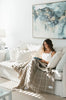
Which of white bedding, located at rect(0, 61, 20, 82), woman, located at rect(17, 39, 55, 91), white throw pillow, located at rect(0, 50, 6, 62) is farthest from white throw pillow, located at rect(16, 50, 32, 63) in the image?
white throw pillow, located at rect(0, 50, 6, 62)

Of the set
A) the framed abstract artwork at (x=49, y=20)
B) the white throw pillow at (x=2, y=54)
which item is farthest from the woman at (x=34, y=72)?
the white throw pillow at (x=2, y=54)

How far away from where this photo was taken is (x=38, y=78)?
3.63 metres

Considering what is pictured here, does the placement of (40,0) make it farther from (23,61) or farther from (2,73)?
(2,73)

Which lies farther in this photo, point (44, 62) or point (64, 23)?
point (64, 23)

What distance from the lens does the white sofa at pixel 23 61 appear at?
342cm

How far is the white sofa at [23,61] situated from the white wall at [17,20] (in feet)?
1.50

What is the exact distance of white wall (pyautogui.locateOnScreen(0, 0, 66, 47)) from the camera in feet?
16.4

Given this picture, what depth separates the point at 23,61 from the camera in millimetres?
4316

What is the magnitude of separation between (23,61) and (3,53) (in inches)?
35.1

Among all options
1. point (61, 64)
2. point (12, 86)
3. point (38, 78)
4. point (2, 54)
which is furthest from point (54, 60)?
point (2, 54)

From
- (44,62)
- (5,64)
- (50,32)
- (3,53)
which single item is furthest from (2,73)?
(50,32)

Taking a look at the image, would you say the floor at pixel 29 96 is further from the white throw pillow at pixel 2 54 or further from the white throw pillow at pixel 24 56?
the white throw pillow at pixel 2 54

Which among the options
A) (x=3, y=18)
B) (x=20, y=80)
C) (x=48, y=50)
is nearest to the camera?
(x=20, y=80)

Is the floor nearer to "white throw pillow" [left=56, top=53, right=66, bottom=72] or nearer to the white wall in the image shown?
"white throw pillow" [left=56, top=53, right=66, bottom=72]
